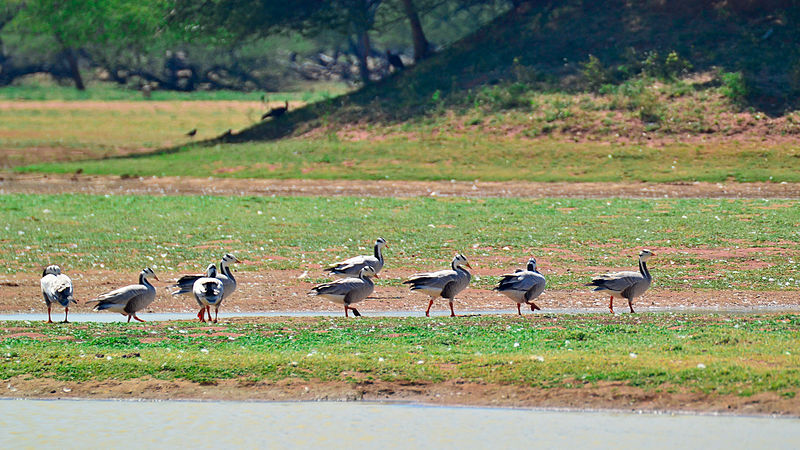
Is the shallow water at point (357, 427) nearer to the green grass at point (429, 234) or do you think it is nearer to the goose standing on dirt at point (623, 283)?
the goose standing on dirt at point (623, 283)

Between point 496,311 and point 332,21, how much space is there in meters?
38.6

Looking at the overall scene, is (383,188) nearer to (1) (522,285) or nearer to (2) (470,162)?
(2) (470,162)

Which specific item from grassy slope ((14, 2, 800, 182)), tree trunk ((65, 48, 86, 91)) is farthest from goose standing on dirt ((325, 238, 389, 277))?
tree trunk ((65, 48, 86, 91))

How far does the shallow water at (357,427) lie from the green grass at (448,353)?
604 millimetres

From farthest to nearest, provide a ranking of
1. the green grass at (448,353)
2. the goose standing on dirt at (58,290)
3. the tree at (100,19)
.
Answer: the tree at (100,19) → the goose standing on dirt at (58,290) → the green grass at (448,353)

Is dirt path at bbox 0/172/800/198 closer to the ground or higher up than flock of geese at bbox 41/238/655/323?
higher up

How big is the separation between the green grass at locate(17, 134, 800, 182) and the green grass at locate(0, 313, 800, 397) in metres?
24.1

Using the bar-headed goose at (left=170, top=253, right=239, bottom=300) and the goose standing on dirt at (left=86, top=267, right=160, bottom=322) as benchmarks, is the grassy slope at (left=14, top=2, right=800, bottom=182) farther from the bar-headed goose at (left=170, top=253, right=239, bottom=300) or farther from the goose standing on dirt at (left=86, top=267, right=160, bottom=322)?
the goose standing on dirt at (left=86, top=267, right=160, bottom=322)

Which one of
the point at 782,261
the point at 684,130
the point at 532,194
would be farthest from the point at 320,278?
the point at 684,130

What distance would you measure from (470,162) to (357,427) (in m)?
31.1

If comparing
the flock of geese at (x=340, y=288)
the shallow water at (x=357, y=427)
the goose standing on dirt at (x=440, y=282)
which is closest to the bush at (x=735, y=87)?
the flock of geese at (x=340, y=288)

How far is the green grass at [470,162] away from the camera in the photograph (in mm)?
39750

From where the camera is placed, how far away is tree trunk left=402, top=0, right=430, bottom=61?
184 feet

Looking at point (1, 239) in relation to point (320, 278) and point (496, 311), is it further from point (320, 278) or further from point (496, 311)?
point (496, 311)
